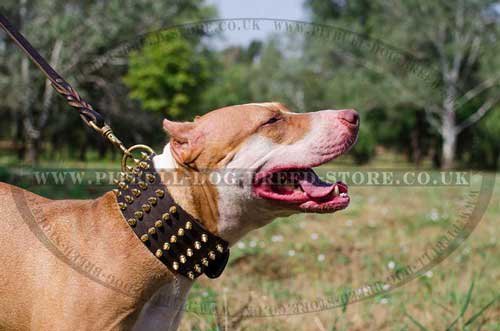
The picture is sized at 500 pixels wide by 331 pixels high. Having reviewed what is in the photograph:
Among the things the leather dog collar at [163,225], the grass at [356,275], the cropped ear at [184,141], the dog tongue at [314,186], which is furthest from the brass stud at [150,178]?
the grass at [356,275]

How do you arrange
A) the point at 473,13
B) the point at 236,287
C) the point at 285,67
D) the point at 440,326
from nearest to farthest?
the point at 440,326, the point at 236,287, the point at 473,13, the point at 285,67

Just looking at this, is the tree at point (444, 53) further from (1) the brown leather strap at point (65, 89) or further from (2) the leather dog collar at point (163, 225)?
(2) the leather dog collar at point (163, 225)

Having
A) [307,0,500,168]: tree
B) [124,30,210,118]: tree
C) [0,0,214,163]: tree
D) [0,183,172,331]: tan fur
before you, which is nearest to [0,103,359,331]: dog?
[0,183,172,331]: tan fur

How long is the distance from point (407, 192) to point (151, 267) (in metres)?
9.15

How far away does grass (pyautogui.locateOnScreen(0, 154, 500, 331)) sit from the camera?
3.18m

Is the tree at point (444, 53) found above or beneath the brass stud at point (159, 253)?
above

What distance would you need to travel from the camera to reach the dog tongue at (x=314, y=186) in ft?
6.63

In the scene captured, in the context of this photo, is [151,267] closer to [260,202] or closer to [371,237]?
[260,202]

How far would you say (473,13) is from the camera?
Result: 69.8 feet

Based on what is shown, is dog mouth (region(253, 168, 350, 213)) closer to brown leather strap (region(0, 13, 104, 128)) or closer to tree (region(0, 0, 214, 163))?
brown leather strap (region(0, 13, 104, 128))

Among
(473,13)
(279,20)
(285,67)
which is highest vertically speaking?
(473,13)

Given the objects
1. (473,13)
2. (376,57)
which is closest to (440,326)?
(376,57)

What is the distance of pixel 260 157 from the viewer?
2018 mm

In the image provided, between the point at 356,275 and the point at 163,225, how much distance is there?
8.86ft
